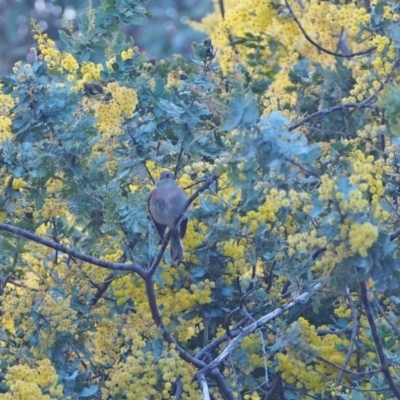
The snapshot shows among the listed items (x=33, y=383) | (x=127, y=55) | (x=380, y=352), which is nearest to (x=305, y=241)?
(x=380, y=352)

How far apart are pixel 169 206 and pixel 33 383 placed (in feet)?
5.02

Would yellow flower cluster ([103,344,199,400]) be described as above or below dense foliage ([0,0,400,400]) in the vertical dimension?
below

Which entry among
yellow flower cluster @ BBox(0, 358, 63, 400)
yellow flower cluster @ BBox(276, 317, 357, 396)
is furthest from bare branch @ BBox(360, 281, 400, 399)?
yellow flower cluster @ BBox(0, 358, 63, 400)

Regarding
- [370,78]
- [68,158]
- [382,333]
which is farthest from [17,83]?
[382,333]

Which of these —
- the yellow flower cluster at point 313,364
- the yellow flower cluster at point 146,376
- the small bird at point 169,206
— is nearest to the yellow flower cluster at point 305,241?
the yellow flower cluster at point 146,376

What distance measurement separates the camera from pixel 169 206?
5.02 meters

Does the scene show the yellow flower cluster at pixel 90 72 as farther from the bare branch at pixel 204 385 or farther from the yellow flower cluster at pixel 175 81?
the bare branch at pixel 204 385

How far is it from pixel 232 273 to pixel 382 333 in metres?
0.74

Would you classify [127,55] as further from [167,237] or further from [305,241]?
[305,241]

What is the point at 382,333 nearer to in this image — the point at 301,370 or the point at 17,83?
the point at 301,370

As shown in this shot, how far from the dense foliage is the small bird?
0.05 m

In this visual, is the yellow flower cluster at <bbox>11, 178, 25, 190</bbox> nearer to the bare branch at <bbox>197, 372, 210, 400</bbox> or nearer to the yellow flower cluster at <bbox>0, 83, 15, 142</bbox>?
the yellow flower cluster at <bbox>0, 83, 15, 142</bbox>

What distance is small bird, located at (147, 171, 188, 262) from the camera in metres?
4.66

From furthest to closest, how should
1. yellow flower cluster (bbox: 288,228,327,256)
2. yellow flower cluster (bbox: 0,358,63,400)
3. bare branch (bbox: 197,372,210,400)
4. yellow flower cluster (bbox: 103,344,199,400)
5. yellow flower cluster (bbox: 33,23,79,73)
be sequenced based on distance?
yellow flower cluster (bbox: 33,23,79,73) → yellow flower cluster (bbox: 103,344,199,400) → bare branch (bbox: 197,372,210,400) → yellow flower cluster (bbox: 0,358,63,400) → yellow flower cluster (bbox: 288,228,327,256)
